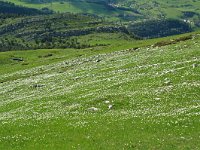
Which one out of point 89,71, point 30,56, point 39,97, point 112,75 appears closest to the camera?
point 39,97

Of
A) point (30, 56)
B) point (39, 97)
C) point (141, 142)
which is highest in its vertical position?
point (141, 142)

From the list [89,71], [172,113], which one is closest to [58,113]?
[172,113]

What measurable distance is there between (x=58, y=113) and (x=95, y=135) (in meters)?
9.61

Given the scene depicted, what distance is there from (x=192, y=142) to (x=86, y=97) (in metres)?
18.5

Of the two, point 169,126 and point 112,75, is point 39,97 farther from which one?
point 169,126

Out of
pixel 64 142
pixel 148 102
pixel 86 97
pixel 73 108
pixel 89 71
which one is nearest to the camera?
pixel 64 142

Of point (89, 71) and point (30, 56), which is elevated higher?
point (89, 71)

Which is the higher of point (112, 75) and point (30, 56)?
Answer: point (112, 75)

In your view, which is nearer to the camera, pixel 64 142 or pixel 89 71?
pixel 64 142

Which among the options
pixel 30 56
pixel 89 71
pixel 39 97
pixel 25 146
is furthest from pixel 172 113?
pixel 30 56

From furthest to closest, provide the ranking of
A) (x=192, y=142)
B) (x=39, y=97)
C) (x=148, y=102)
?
(x=39, y=97), (x=148, y=102), (x=192, y=142)

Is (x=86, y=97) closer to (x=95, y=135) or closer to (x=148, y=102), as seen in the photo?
(x=148, y=102)

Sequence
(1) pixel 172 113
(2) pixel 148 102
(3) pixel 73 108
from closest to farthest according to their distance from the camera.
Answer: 1. (1) pixel 172 113
2. (2) pixel 148 102
3. (3) pixel 73 108

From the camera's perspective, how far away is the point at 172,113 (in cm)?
3234
